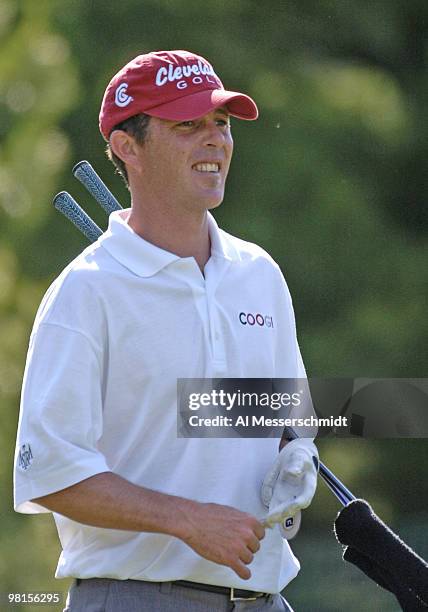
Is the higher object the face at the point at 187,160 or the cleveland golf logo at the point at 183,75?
the cleveland golf logo at the point at 183,75

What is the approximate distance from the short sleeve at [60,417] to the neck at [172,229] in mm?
288

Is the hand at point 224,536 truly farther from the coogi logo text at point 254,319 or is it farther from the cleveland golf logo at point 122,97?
the cleveland golf logo at point 122,97

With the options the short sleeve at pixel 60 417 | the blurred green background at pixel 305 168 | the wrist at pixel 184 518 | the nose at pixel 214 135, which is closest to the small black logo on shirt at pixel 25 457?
the short sleeve at pixel 60 417

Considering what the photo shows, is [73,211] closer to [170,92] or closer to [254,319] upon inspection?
[170,92]

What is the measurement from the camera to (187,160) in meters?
2.13

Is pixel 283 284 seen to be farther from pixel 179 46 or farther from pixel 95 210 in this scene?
pixel 179 46

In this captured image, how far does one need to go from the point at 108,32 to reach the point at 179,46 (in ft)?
0.90

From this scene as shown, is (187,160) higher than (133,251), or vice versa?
(187,160)

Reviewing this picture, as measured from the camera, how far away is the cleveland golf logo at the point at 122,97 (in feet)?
7.13

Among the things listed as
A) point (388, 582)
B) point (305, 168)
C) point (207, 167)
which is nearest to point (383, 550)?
point (388, 582)

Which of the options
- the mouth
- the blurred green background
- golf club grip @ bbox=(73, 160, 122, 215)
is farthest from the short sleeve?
the blurred green background

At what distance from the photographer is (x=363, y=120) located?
16.3 ft

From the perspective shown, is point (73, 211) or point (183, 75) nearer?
point (183, 75)

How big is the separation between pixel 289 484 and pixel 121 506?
28cm
